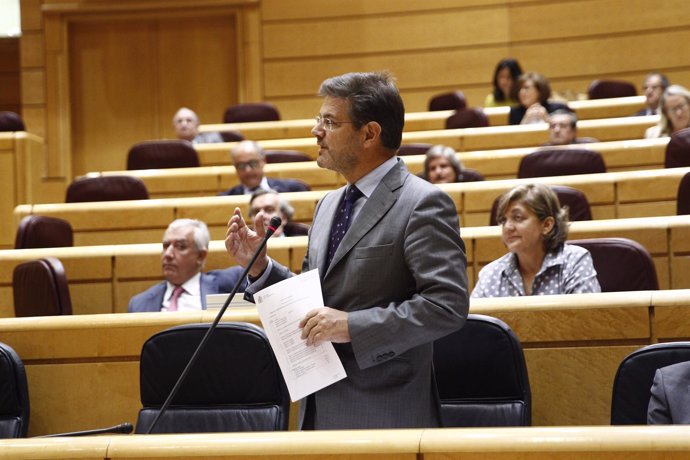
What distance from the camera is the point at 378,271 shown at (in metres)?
1.67

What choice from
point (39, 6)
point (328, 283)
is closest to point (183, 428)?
point (328, 283)

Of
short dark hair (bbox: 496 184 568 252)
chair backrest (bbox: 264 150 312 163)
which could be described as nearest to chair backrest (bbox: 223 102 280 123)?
chair backrest (bbox: 264 150 312 163)

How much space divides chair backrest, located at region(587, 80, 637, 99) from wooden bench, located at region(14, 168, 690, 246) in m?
3.09

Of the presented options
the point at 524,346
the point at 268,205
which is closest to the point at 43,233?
the point at 268,205

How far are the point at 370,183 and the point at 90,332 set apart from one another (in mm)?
1086

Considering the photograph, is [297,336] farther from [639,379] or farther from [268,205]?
[268,205]

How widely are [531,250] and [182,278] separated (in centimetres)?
123

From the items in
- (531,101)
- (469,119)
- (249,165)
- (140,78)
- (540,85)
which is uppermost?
(140,78)

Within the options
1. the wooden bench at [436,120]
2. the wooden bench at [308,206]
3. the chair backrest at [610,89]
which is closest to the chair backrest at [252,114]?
the wooden bench at [436,120]

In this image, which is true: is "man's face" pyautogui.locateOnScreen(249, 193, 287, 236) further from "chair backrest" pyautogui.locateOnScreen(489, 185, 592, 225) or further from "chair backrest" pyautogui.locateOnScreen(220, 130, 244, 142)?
"chair backrest" pyautogui.locateOnScreen(220, 130, 244, 142)

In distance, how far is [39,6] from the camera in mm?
8570

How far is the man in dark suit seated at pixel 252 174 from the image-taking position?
16.3ft

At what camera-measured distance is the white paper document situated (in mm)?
1658

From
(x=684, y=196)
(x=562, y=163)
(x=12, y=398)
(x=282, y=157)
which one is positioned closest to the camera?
(x=12, y=398)
